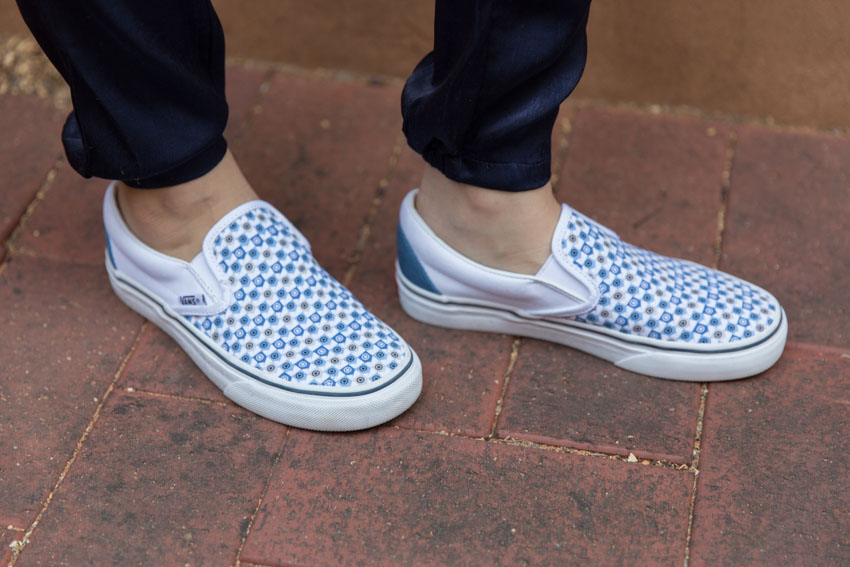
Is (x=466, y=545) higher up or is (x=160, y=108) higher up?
(x=160, y=108)

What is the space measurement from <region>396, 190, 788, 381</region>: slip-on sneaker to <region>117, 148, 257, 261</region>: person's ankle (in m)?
0.27

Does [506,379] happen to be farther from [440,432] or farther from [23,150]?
[23,150]

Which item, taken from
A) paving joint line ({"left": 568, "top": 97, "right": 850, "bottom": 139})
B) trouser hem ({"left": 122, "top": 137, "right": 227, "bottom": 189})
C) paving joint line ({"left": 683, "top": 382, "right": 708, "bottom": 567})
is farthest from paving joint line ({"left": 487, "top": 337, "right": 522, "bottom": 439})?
paving joint line ({"left": 568, "top": 97, "right": 850, "bottom": 139})

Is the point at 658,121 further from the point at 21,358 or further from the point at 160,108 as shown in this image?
the point at 21,358

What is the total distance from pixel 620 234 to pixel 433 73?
1.91 ft

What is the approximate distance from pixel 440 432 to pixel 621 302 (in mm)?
330

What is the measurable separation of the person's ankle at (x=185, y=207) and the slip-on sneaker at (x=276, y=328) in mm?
22

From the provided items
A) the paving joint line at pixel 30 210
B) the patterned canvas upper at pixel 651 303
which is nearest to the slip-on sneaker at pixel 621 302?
the patterned canvas upper at pixel 651 303

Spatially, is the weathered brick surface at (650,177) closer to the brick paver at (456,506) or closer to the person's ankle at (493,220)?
the person's ankle at (493,220)

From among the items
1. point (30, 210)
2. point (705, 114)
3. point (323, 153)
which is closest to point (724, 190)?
point (705, 114)

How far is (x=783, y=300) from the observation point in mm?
1541

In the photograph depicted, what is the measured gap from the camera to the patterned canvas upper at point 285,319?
1.32 meters

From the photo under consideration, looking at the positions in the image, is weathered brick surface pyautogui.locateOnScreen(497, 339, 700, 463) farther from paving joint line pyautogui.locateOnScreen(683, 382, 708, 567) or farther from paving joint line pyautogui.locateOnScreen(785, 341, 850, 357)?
paving joint line pyautogui.locateOnScreen(785, 341, 850, 357)

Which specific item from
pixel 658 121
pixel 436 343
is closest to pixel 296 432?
pixel 436 343
